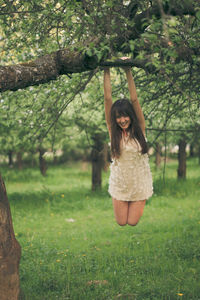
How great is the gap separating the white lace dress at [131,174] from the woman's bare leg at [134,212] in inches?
4.6

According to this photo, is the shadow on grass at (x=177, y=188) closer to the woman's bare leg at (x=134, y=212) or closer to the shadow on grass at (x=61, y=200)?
the shadow on grass at (x=61, y=200)

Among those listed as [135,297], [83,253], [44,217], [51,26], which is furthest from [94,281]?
[44,217]

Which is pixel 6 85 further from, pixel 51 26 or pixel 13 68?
pixel 51 26

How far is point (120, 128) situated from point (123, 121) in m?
0.17

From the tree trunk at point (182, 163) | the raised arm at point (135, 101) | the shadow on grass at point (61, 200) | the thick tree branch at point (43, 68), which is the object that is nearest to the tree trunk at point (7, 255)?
the thick tree branch at point (43, 68)

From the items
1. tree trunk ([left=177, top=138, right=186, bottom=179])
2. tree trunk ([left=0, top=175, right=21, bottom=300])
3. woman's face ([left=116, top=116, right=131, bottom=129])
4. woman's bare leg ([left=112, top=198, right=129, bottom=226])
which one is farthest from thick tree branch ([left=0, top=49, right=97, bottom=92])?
tree trunk ([left=177, top=138, right=186, bottom=179])

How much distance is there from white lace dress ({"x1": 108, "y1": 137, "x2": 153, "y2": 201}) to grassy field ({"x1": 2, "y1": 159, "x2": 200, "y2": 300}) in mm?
1427

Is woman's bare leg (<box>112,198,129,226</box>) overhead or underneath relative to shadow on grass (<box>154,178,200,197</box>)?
overhead

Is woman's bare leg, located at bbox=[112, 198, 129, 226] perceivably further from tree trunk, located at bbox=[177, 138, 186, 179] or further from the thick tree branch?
tree trunk, located at bbox=[177, 138, 186, 179]

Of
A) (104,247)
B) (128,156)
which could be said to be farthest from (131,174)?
(104,247)

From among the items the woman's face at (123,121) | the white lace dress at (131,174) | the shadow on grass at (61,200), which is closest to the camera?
the woman's face at (123,121)

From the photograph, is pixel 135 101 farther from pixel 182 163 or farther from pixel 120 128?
pixel 182 163

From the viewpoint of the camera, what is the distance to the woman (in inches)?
171

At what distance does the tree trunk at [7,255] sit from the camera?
3.88 metres
